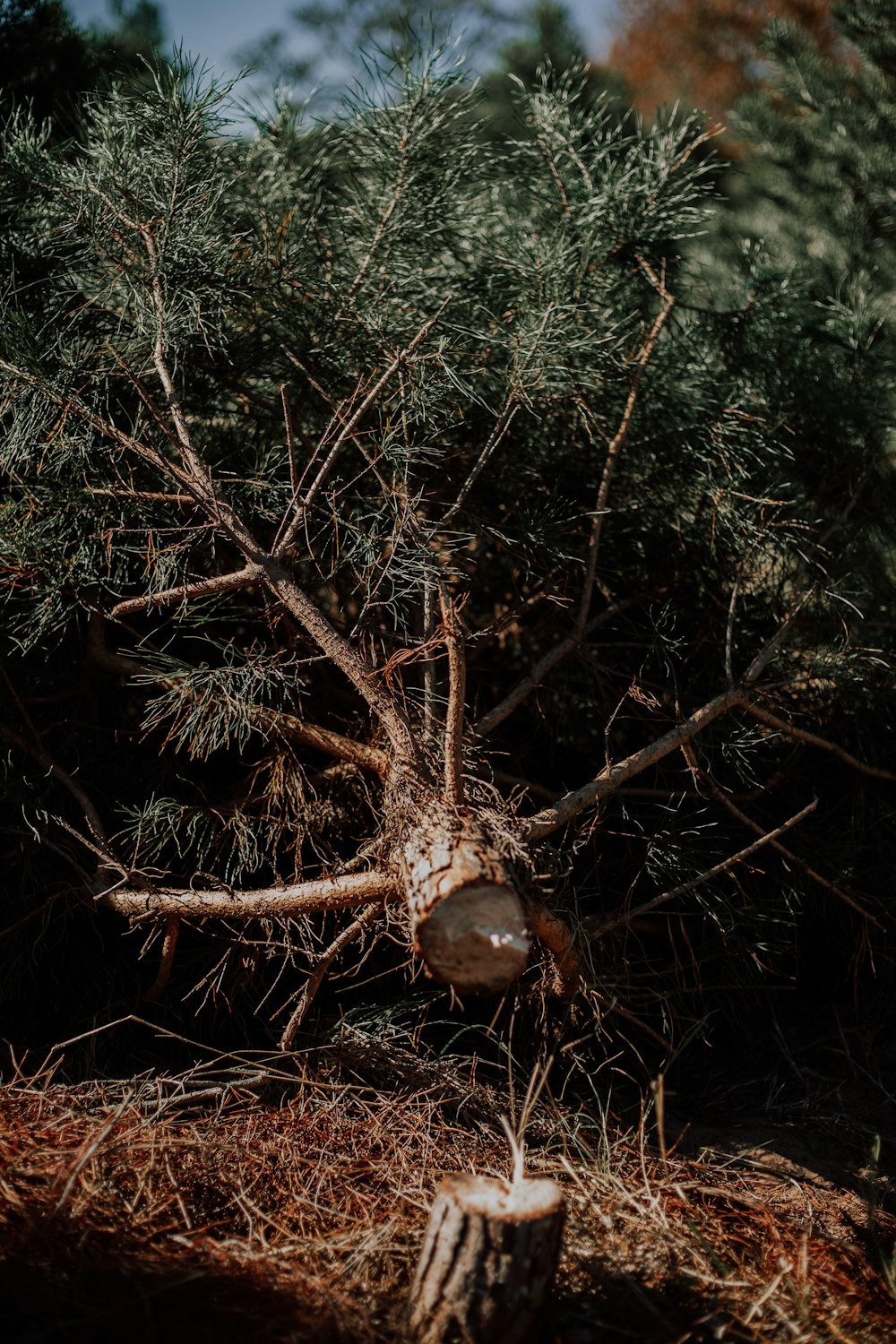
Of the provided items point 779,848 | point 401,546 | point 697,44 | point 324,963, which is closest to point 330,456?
point 401,546

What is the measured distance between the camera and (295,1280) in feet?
4.32

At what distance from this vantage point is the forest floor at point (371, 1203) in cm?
126

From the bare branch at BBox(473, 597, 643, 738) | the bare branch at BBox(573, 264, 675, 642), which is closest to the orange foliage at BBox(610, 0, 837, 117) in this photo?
the bare branch at BBox(573, 264, 675, 642)

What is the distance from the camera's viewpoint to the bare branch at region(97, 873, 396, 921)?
5.38 feet

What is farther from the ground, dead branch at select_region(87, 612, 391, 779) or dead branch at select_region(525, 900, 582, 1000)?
dead branch at select_region(87, 612, 391, 779)

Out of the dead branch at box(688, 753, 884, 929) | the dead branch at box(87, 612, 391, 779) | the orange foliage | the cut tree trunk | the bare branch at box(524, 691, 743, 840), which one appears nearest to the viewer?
the cut tree trunk

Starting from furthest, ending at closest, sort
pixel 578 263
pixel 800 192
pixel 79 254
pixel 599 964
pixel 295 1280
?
pixel 800 192, pixel 578 263, pixel 79 254, pixel 599 964, pixel 295 1280

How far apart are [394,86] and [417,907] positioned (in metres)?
1.63

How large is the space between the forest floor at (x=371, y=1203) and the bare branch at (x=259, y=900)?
0.26m

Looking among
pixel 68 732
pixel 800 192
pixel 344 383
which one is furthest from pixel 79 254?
pixel 800 192

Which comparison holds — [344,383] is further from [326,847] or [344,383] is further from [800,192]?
[800,192]

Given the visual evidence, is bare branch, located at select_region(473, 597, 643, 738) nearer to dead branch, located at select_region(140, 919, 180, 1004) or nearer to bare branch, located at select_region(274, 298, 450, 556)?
bare branch, located at select_region(274, 298, 450, 556)

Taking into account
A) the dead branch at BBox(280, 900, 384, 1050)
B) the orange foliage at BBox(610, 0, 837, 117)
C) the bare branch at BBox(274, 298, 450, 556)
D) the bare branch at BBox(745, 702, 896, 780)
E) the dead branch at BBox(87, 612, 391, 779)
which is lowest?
the dead branch at BBox(280, 900, 384, 1050)

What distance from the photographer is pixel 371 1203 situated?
1494 mm
